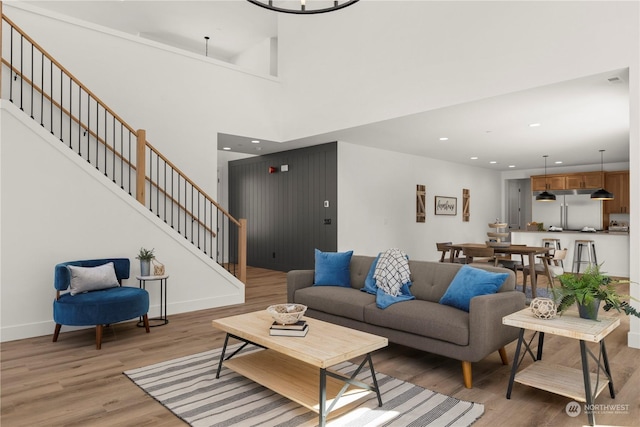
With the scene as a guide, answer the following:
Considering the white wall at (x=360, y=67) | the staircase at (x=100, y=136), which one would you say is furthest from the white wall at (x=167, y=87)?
the staircase at (x=100, y=136)

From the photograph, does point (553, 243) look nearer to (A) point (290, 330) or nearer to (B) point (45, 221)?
(A) point (290, 330)

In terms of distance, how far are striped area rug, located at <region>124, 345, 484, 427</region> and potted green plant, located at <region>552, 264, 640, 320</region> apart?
927 mm

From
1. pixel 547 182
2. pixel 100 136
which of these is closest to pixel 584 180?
pixel 547 182

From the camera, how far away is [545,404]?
2.67m

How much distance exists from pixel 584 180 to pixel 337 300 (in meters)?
9.18

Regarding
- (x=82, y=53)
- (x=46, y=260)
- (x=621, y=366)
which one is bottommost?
(x=621, y=366)

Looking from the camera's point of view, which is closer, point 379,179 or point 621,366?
point 621,366

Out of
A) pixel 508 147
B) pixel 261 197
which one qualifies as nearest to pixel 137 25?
pixel 261 197

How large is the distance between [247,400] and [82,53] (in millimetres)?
5334

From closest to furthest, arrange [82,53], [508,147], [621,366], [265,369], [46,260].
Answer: [265,369]
[621,366]
[46,260]
[82,53]
[508,147]

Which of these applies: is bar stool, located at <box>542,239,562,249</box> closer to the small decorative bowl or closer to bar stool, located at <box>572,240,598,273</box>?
bar stool, located at <box>572,240,598,273</box>

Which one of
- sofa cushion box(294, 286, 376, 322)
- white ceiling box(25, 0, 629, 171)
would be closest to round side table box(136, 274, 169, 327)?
sofa cushion box(294, 286, 376, 322)

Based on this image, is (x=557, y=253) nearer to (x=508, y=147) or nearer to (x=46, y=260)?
(x=508, y=147)

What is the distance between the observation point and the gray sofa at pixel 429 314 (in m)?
→ 2.90
